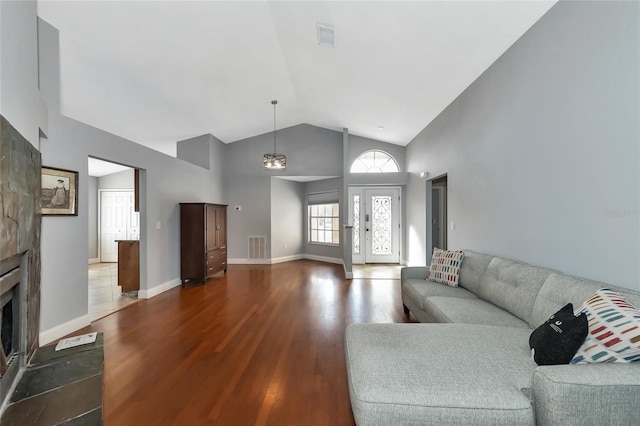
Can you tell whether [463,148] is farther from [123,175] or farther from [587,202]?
[123,175]

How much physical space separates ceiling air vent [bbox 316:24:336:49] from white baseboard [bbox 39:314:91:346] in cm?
421

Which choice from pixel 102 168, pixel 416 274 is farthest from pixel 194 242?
pixel 102 168

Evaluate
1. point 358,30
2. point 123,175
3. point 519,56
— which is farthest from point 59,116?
point 123,175

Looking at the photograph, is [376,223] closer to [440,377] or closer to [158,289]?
[158,289]

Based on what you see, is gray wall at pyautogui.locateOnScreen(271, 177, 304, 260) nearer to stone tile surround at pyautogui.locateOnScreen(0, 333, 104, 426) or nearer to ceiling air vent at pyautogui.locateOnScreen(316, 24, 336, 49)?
ceiling air vent at pyautogui.locateOnScreen(316, 24, 336, 49)

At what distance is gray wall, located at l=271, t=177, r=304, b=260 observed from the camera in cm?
739

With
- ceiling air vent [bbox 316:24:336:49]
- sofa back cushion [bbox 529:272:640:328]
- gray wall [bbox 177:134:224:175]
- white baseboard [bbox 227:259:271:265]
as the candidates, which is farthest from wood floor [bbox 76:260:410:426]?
ceiling air vent [bbox 316:24:336:49]

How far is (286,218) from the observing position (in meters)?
7.72

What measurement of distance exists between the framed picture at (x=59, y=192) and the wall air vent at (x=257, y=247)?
434cm

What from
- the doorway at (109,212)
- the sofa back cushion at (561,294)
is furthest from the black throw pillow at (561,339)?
the doorway at (109,212)

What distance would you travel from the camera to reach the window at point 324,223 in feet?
24.5

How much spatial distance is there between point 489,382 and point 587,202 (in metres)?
1.51

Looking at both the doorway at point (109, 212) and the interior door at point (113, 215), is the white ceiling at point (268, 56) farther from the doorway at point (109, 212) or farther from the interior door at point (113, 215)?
the interior door at point (113, 215)

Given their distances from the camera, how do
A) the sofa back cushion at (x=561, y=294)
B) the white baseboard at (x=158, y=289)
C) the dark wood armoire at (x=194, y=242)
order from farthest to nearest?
1. the dark wood armoire at (x=194, y=242)
2. the white baseboard at (x=158, y=289)
3. the sofa back cushion at (x=561, y=294)
